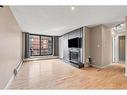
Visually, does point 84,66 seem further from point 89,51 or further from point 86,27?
point 86,27

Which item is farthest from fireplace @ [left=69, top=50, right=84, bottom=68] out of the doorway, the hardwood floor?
the doorway

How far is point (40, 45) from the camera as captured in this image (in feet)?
31.7

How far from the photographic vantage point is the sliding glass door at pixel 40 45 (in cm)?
927

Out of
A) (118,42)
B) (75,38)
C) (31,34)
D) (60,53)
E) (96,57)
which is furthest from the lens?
(60,53)

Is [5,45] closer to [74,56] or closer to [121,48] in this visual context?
[74,56]

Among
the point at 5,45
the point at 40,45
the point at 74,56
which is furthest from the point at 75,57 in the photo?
the point at 5,45

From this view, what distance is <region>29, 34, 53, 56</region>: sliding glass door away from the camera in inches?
365

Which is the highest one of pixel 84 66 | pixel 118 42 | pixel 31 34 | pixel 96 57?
pixel 31 34

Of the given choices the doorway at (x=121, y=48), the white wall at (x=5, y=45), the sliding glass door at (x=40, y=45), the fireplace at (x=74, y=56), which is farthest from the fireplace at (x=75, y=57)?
the white wall at (x=5, y=45)

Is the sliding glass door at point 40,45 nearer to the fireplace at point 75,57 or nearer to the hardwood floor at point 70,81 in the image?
the fireplace at point 75,57
